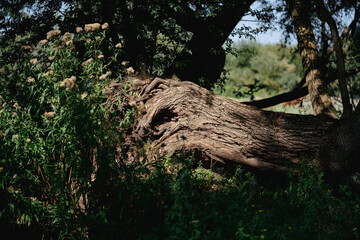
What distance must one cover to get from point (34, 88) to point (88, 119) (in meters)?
0.88

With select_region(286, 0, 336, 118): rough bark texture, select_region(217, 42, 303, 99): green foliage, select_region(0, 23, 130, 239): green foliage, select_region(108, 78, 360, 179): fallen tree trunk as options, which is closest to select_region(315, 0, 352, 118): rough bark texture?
select_region(108, 78, 360, 179): fallen tree trunk

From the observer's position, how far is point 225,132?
4.48m

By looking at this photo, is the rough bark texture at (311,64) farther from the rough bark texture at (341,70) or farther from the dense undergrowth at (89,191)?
the dense undergrowth at (89,191)

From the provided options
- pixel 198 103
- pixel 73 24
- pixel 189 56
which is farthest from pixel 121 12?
pixel 198 103

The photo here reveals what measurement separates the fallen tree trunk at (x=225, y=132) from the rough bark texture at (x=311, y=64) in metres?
1.09

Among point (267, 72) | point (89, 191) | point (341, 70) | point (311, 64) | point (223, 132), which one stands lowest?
point (89, 191)

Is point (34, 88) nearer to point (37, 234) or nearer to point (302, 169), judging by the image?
point (37, 234)

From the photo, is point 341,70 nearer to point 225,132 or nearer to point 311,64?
point 311,64

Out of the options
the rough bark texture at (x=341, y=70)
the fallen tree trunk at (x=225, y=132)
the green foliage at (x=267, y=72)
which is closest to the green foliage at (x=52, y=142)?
the fallen tree trunk at (x=225, y=132)

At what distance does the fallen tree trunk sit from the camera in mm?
4391

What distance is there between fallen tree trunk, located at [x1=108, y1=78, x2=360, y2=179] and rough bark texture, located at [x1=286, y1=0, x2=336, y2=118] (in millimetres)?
1090

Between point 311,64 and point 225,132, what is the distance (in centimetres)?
276

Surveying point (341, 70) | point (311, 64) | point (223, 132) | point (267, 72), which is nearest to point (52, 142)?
point (223, 132)

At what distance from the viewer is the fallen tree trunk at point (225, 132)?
14.4 ft
